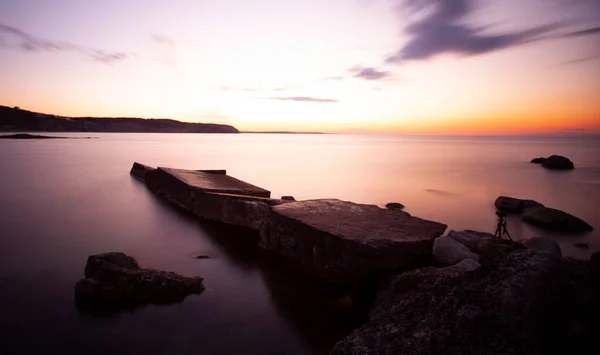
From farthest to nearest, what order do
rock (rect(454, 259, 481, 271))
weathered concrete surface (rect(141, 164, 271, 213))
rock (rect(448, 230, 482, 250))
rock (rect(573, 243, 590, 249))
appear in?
weathered concrete surface (rect(141, 164, 271, 213)) → rock (rect(573, 243, 590, 249)) → rock (rect(448, 230, 482, 250)) → rock (rect(454, 259, 481, 271))

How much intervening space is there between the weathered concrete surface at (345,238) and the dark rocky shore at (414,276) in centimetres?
2

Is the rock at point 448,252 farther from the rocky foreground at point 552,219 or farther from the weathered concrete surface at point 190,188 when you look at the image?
the weathered concrete surface at point 190,188

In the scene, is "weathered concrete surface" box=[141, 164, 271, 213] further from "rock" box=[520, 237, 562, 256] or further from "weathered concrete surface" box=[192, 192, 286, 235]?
"rock" box=[520, 237, 562, 256]

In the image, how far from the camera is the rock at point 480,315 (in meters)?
1.77

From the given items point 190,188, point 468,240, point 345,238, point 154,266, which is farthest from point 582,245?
point 190,188

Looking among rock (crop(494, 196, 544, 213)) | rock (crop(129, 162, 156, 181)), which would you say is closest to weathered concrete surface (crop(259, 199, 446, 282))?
rock (crop(494, 196, 544, 213))

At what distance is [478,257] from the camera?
514 centimetres

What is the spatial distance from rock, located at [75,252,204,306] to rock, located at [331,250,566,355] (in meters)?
2.83

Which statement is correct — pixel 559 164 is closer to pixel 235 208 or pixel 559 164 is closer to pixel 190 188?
pixel 235 208

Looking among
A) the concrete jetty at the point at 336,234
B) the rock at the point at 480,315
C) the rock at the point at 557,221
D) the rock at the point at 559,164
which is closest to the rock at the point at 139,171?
the concrete jetty at the point at 336,234

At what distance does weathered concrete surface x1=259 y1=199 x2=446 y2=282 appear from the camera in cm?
436

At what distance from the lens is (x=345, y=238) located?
14.6 feet

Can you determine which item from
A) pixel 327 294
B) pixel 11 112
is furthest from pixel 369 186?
pixel 11 112

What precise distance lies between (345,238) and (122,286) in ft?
9.67
